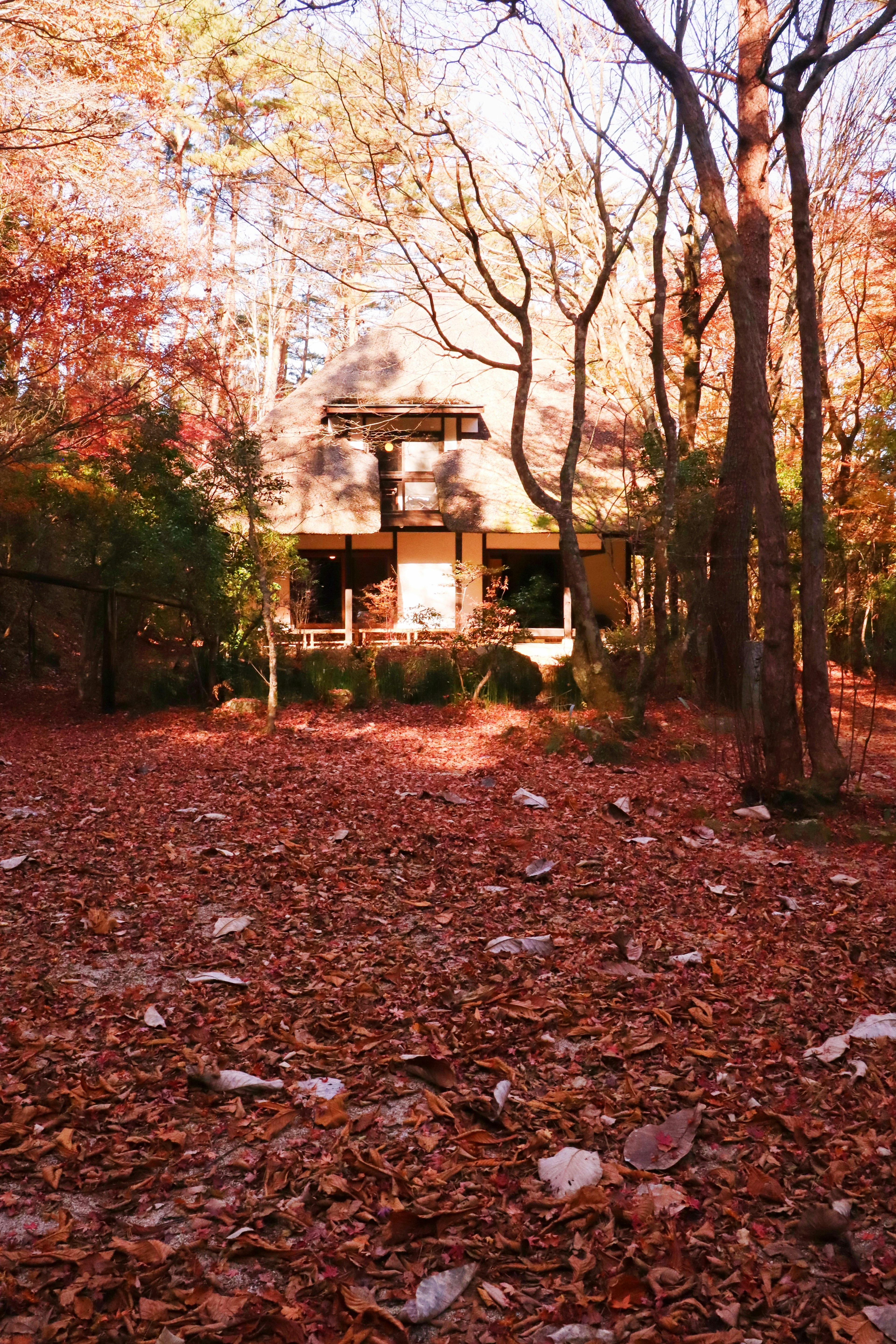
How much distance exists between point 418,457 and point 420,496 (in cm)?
77

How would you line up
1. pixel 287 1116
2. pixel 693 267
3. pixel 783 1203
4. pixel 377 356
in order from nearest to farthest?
pixel 783 1203, pixel 287 1116, pixel 693 267, pixel 377 356

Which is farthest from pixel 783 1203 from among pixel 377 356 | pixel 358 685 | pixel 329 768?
pixel 377 356

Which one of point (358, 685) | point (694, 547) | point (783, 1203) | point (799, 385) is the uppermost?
point (799, 385)

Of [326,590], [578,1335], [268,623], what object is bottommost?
[578,1335]

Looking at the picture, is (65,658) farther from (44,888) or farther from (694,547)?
(44,888)

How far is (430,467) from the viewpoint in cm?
1753

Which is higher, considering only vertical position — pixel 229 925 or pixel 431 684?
pixel 431 684

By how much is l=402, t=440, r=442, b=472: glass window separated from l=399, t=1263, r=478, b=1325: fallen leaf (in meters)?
16.0

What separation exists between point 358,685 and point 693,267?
6.34m

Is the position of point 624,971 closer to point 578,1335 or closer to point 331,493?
point 578,1335

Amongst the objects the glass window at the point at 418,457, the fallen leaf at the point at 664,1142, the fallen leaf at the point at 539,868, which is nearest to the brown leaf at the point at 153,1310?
the fallen leaf at the point at 664,1142

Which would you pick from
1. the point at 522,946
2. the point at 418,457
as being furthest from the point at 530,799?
the point at 418,457

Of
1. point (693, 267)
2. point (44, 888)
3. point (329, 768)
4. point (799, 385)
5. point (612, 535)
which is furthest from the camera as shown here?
point (799, 385)

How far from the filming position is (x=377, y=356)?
63.9 ft
